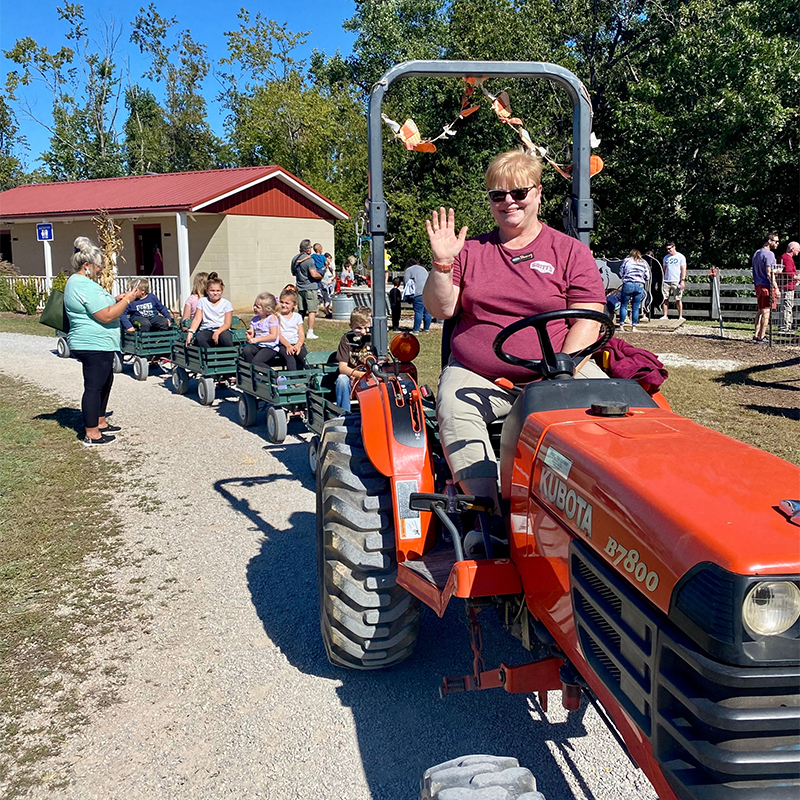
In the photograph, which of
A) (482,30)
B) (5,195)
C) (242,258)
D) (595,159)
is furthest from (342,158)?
(595,159)

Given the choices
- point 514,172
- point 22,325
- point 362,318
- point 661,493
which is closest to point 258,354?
point 362,318

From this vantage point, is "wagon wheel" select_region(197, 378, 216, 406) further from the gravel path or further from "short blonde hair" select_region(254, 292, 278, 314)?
the gravel path

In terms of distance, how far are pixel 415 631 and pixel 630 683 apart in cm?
156

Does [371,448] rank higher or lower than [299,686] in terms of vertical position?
higher

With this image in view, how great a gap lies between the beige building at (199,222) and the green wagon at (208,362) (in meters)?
11.7

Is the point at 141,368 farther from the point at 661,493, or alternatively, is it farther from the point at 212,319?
the point at 661,493

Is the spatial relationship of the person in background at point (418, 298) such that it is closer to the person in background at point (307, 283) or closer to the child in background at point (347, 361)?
the person in background at point (307, 283)

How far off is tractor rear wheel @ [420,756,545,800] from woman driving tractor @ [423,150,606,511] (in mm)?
1069

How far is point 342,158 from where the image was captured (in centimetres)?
3316

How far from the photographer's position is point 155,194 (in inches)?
977

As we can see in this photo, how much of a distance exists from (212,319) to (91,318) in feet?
9.53

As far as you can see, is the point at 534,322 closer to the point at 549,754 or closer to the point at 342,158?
the point at 549,754

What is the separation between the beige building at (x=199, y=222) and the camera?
75.4 ft

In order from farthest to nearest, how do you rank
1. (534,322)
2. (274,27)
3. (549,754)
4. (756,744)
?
(274,27) → (549,754) → (534,322) → (756,744)
